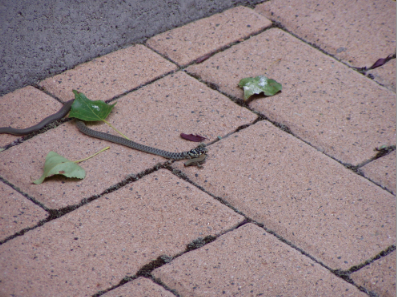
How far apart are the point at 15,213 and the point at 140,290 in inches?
35.5

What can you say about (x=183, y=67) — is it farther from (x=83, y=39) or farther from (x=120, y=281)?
(x=120, y=281)

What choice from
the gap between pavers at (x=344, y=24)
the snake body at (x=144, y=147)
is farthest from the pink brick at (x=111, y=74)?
the gap between pavers at (x=344, y=24)

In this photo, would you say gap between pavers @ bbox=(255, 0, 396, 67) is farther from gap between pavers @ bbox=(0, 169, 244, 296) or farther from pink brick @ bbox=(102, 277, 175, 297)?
pink brick @ bbox=(102, 277, 175, 297)

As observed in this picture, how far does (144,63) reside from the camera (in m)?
3.67

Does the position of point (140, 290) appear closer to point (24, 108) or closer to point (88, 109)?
point (88, 109)

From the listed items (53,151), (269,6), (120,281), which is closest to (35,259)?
(120,281)

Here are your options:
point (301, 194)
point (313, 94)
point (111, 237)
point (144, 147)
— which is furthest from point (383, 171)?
point (111, 237)

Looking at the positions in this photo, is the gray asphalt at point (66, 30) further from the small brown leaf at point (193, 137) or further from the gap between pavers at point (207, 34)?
the small brown leaf at point (193, 137)

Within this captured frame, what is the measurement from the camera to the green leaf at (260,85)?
345 cm

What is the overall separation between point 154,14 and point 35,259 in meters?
2.32

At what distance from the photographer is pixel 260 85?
349 centimetres

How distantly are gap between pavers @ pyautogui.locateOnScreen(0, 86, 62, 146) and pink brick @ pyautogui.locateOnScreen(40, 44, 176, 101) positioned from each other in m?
0.10

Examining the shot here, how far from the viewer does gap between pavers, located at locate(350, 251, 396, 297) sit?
2396 millimetres

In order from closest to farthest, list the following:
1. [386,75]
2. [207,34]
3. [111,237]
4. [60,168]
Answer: [111,237], [60,168], [386,75], [207,34]
